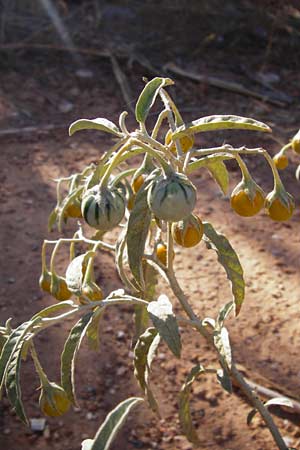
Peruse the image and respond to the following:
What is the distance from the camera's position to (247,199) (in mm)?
1522

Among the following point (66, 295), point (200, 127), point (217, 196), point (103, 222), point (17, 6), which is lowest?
point (17, 6)

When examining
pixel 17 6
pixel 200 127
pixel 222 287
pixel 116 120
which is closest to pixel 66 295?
pixel 200 127

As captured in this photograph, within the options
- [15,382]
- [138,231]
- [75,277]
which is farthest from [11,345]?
[138,231]

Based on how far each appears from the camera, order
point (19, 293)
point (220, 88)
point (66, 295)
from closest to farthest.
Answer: point (66, 295)
point (19, 293)
point (220, 88)

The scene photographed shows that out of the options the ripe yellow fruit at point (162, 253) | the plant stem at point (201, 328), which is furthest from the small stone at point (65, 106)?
the plant stem at point (201, 328)

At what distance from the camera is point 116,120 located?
4.06 m

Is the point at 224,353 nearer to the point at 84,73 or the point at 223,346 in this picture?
the point at 223,346

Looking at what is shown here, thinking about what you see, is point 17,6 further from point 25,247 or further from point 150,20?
point 25,247

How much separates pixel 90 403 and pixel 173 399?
0.25 meters

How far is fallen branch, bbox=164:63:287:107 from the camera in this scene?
4.41 metres

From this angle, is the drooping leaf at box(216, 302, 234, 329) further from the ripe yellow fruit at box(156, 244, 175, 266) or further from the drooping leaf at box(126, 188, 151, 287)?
the drooping leaf at box(126, 188, 151, 287)

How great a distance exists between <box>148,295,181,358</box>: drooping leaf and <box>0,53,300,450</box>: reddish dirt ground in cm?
79

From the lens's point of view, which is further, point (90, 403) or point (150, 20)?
point (150, 20)

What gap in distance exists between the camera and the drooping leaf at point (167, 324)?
1.34 meters
